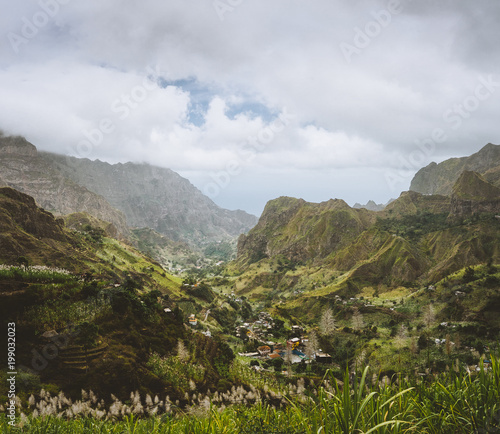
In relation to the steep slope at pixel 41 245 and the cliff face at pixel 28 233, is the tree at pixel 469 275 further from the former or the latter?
the cliff face at pixel 28 233

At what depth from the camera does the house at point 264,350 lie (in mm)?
57250

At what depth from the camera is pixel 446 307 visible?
73.1m

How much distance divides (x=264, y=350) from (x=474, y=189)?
15563 centimetres

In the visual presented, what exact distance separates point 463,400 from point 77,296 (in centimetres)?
2967

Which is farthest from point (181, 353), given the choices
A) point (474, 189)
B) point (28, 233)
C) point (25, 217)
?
point (474, 189)

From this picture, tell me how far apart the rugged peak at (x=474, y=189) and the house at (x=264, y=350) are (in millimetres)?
145083

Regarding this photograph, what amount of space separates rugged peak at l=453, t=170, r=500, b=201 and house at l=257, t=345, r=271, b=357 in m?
145

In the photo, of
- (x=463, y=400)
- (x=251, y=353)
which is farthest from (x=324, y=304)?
(x=463, y=400)

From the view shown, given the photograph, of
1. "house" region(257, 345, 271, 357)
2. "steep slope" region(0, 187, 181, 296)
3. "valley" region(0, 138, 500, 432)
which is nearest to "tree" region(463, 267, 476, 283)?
"valley" region(0, 138, 500, 432)

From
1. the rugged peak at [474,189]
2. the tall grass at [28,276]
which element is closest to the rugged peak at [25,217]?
the tall grass at [28,276]

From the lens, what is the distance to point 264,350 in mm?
59188

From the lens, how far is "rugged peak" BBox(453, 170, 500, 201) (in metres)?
149

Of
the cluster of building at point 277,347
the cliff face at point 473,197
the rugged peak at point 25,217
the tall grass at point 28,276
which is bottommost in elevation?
the cluster of building at point 277,347

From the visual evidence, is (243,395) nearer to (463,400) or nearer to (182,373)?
(182,373)
